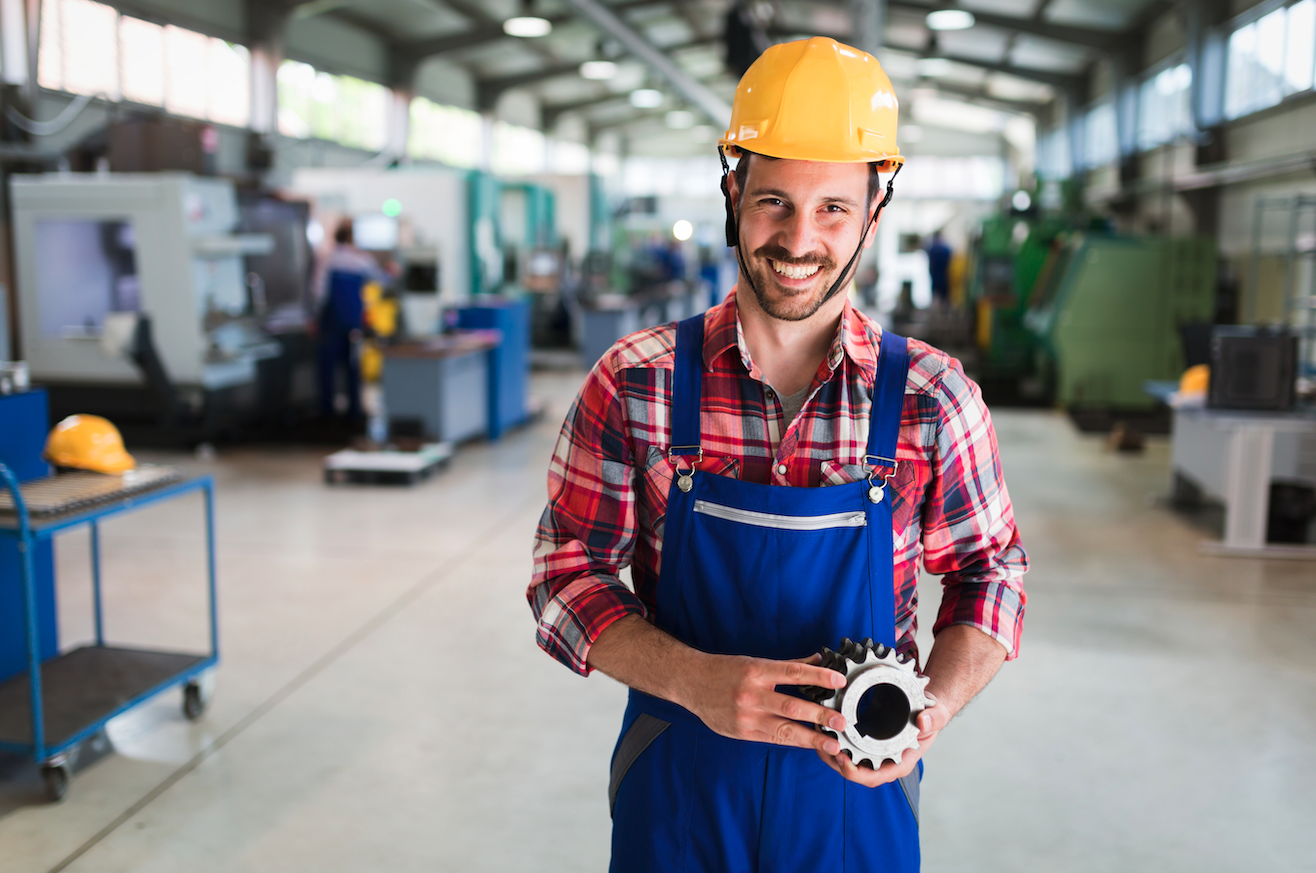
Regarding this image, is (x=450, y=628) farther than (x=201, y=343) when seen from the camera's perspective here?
No

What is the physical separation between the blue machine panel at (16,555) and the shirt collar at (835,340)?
9.09 feet

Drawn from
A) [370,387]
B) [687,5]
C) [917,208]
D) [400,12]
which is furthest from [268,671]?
[917,208]

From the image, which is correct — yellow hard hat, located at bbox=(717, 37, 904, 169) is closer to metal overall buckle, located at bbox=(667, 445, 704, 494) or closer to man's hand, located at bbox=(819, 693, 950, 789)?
metal overall buckle, located at bbox=(667, 445, 704, 494)

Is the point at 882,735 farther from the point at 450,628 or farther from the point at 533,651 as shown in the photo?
the point at 450,628

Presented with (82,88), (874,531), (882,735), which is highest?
(82,88)

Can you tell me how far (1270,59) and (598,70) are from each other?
12.1m

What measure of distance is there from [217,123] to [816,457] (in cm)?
1254

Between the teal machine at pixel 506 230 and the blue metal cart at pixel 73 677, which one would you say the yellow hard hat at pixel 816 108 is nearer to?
→ the blue metal cart at pixel 73 677

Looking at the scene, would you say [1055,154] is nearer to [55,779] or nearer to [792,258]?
[55,779]

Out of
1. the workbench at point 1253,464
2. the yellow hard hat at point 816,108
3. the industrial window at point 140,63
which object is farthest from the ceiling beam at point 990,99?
the yellow hard hat at point 816,108

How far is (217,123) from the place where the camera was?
39.4ft

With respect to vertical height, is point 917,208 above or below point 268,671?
above

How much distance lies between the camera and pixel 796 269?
1216 mm

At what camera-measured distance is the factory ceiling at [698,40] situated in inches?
570
